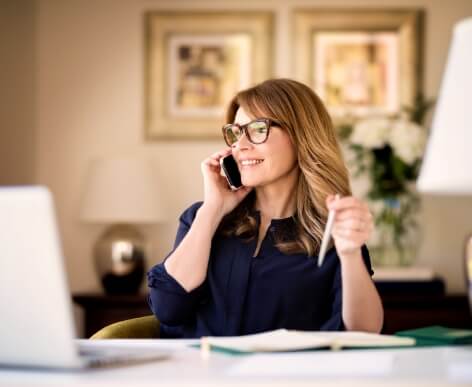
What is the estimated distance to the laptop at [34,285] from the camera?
3.92 feet

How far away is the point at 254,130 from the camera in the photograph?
226 cm

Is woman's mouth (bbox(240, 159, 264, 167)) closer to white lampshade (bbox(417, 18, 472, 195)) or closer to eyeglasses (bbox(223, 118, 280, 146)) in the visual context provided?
eyeglasses (bbox(223, 118, 280, 146))

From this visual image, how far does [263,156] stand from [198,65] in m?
2.39

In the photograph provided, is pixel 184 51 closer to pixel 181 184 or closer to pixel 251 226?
pixel 181 184

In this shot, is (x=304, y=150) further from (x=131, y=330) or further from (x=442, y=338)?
(x=442, y=338)

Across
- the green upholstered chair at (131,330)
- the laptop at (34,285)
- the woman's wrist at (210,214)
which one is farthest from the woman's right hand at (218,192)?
the laptop at (34,285)

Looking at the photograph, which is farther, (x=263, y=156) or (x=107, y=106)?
(x=107, y=106)

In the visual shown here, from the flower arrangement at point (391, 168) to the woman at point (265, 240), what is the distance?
1751 mm

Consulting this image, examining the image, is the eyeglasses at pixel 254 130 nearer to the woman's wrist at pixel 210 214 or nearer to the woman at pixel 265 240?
the woman at pixel 265 240

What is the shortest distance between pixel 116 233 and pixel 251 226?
209 cm

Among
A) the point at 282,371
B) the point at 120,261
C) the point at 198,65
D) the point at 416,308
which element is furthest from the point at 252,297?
the point at 198,65

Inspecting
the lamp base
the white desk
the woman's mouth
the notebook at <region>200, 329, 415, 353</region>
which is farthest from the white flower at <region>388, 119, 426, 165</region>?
the white desk

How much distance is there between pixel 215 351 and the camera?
150 cm

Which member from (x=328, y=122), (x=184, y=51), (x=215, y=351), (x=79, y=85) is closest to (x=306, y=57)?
(x=184, y=51)
